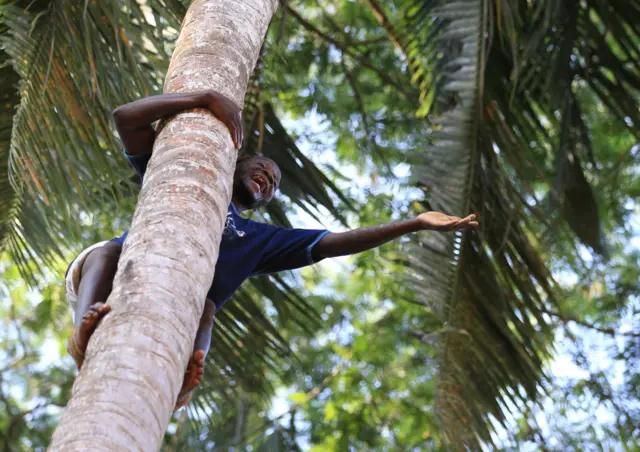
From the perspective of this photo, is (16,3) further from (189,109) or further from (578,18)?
(578,18)

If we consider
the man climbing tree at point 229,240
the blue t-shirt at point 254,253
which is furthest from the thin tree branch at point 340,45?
the blue t-shirt at point 254,253

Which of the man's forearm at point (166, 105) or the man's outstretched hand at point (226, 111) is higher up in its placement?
the man's forearm at point (166, 105)

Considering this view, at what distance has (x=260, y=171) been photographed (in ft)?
13.1

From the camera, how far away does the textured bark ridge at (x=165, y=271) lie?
2027 millimetres

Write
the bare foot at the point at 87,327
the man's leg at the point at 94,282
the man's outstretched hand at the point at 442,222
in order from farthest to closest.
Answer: the man's outstretched hand at the point at 442,222 → the man's leg at the point at 94,282 → the bare foot at the point at 87,327

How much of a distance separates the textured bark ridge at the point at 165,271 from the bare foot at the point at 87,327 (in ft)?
0.15

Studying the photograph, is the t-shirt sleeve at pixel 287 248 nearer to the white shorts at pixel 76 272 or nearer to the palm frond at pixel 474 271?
the white shorts at pixel 76 272

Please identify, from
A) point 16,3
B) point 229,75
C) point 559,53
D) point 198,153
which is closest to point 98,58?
point 16,3

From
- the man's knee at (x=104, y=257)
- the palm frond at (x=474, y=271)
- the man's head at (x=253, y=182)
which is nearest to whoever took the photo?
the man's knee at (x=104, y=257)

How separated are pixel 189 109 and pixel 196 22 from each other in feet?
1.76

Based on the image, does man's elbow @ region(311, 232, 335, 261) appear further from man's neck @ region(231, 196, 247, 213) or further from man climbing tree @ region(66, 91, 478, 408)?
man's neck @ region(231, 196, 247, 213)

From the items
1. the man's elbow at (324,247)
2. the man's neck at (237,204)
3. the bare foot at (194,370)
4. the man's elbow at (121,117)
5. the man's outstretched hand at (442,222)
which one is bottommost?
the bare foot at (194,370)

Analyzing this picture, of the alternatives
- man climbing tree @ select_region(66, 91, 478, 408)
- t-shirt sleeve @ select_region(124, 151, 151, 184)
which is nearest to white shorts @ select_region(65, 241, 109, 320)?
man climbing tree @ select_region(66, 91, 478, 408)

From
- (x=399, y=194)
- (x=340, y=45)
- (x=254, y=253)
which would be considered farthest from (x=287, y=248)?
(x=399, y=194)
